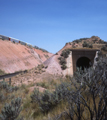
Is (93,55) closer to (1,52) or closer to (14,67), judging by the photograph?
A: (14,67)

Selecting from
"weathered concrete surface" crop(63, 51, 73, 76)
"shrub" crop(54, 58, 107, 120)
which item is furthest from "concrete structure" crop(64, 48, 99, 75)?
"shrub" crop(54, 58, 107, 120)

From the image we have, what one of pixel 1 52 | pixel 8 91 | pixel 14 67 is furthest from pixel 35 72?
pixel 1 52

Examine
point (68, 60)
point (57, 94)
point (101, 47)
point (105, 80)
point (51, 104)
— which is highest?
point (101, 47)

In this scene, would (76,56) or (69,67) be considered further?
(76,56)

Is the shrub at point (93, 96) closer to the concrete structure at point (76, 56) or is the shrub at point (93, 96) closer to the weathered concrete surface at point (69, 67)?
the weathered concrete surface at point (69, 67)

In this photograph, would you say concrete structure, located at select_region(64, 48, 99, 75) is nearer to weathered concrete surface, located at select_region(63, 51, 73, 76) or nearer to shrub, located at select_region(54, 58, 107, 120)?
weathered concrete surface, located at select_region(63, 51, 73, 76)

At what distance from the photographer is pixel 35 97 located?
23.7 feet

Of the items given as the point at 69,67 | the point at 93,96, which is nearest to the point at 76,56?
the point at 69,67

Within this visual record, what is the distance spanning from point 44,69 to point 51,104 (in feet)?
32.1

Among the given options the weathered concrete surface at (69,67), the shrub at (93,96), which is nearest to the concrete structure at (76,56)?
the weathered concrete surface at (69,67)

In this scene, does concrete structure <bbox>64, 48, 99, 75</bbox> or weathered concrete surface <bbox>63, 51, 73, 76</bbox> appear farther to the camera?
concrete structure <bbox>64, 48, 99, 75</bbox>

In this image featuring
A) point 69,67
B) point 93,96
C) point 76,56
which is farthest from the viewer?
point 76,56

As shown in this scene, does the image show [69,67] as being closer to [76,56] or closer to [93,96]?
[76,56]

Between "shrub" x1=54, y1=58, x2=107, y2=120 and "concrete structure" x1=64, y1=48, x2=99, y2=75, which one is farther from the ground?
"concrete structure" x1=64, y1=48, x2=99, y2=75
